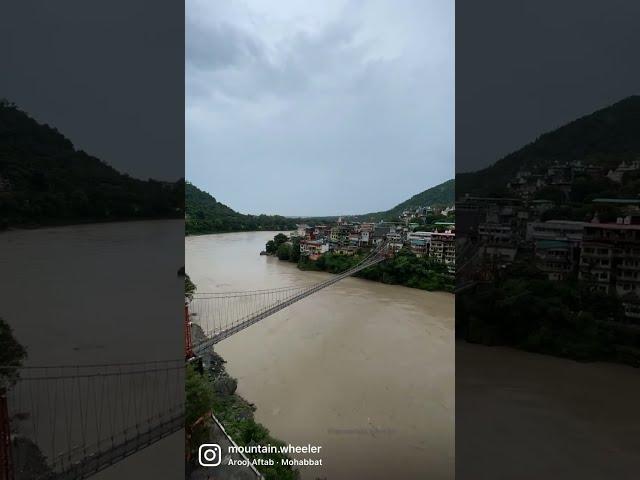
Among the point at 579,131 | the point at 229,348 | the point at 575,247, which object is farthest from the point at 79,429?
the point at 579,131

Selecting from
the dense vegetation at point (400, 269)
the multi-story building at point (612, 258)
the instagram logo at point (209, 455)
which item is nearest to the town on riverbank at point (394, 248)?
the dense vegetation at point (400, 269)

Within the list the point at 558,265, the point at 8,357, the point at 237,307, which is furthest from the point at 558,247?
the point at 8,357

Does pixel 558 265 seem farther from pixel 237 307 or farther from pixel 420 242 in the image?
pixel 237 307

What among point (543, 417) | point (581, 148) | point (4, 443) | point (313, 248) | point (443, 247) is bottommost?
point (543, 417)

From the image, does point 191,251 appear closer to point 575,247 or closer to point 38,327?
point 38,327

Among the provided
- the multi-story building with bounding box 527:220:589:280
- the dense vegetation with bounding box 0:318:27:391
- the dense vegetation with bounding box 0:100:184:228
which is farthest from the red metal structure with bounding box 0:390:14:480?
the multi-story building with bounding box 527:220:589:280

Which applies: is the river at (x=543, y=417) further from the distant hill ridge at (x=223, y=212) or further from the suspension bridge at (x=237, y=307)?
the distant hill ridge at (x=223, y=212)
